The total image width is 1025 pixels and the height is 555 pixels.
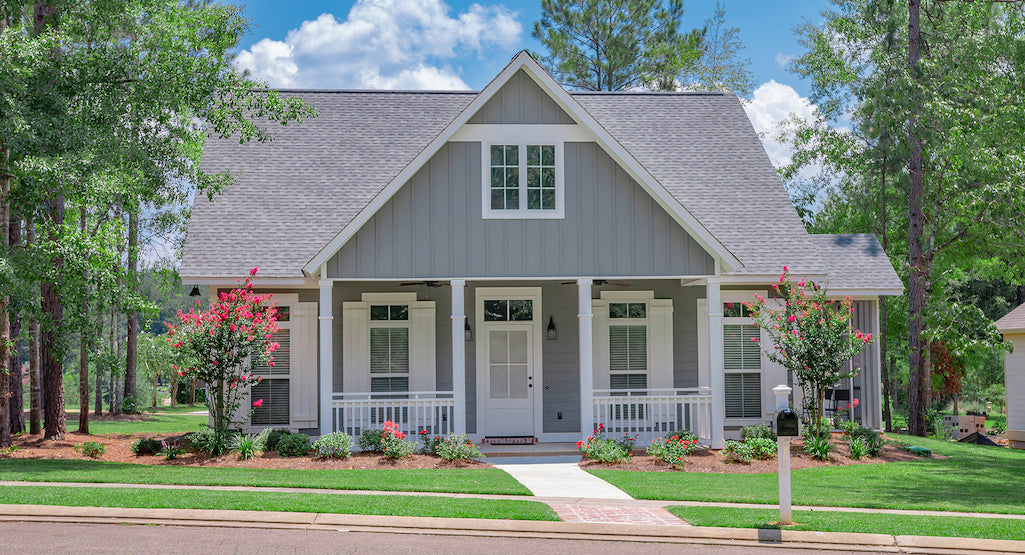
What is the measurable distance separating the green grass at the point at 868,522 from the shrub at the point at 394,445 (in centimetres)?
542

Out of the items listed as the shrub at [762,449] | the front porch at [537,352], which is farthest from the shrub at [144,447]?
the shrub at [762,449]

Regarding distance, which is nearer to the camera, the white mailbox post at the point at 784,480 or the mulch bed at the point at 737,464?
the white mailbox post at the point at 784,480

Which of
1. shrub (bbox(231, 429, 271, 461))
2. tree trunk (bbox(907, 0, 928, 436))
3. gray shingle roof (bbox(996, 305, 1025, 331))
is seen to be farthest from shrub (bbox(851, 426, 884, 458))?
gray shingle roof (bbox(996, 305, 1025, 331))

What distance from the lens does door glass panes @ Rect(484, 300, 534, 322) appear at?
1822 cm

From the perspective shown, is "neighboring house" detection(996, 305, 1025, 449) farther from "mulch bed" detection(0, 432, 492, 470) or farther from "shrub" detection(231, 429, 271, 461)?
"shrub" detection(231, 429, 271, 461)

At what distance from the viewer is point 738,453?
15203mm

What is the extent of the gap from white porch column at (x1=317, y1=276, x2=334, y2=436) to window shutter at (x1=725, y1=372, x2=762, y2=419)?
773 centimetres

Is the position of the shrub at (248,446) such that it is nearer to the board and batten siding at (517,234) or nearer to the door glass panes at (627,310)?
the board and batten siding at (517,234)

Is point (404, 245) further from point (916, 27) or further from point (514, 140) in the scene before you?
point (916, 27)

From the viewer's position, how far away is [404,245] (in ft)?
52.5

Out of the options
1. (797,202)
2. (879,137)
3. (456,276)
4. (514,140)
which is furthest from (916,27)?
(456,276)

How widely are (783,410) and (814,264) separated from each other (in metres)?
9.59

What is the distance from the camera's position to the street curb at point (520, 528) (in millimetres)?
9047

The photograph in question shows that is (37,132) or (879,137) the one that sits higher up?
(879,137)
